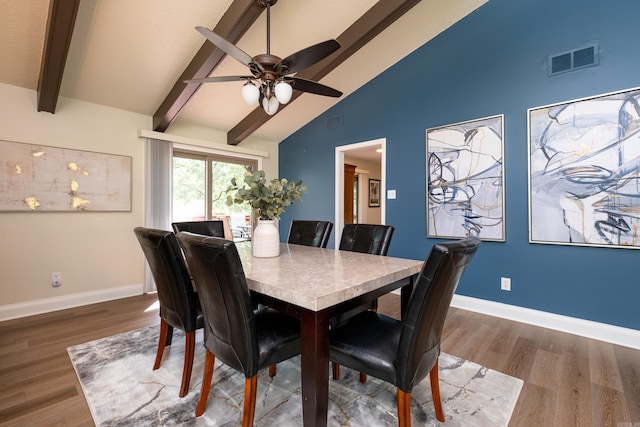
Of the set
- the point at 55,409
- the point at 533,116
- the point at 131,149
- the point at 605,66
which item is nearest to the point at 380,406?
the point at 55,409

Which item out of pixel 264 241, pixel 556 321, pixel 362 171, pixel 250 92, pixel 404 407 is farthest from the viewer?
pixel 362 171

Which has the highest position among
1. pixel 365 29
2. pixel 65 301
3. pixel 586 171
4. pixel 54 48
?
pixel 365 29

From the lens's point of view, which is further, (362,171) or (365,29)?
(362,171)

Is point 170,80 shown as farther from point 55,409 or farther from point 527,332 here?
point 527,332

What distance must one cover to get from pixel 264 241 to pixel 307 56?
122 cm

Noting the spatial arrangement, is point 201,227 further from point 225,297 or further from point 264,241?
point 225,297

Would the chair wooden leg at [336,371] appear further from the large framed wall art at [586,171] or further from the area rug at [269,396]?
the large framed wall art at [586,171]

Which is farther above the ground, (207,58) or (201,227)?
(207,58)

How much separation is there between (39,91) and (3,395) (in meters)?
2.67

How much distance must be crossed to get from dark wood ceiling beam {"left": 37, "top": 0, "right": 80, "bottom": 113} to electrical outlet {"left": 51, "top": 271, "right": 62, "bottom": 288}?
174cm

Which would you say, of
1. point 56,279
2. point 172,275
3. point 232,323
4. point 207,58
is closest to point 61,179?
point 56,279

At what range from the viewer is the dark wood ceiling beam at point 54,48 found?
1982mm

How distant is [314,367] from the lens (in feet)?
3.60

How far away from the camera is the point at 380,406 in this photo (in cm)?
158
